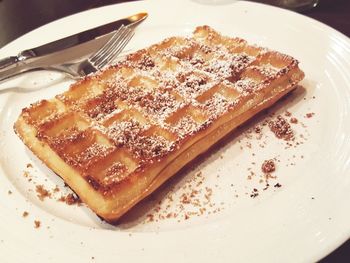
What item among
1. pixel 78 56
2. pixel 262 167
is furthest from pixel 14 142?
pixel 262 167

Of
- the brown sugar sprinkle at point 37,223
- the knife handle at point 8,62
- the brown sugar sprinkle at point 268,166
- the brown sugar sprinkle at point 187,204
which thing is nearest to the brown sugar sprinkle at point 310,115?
the brown sugar sprinkle at point 268,166

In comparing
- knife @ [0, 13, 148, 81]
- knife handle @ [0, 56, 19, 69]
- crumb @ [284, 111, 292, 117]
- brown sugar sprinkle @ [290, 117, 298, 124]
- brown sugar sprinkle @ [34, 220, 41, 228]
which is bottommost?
brown sugar sprinkle @ [290, 117, 298, 124]

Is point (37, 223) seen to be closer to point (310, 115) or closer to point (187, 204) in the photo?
point (187, 204)

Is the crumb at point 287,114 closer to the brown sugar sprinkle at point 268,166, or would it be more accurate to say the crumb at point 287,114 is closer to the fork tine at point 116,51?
the brown sugar sprinkle at point 268,166

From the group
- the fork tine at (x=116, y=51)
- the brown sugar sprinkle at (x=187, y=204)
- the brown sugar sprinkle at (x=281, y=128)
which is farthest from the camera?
the fork tine at (x=116, y=51)

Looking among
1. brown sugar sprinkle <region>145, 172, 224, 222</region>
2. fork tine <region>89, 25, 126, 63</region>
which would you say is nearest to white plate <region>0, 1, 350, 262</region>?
brown sugar sprinkle <region>145, 172, 224, 222</region>

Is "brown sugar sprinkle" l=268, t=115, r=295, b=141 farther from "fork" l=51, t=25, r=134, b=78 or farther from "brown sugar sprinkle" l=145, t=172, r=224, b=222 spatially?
"fork" l=51, t=25, r=134, b=78
